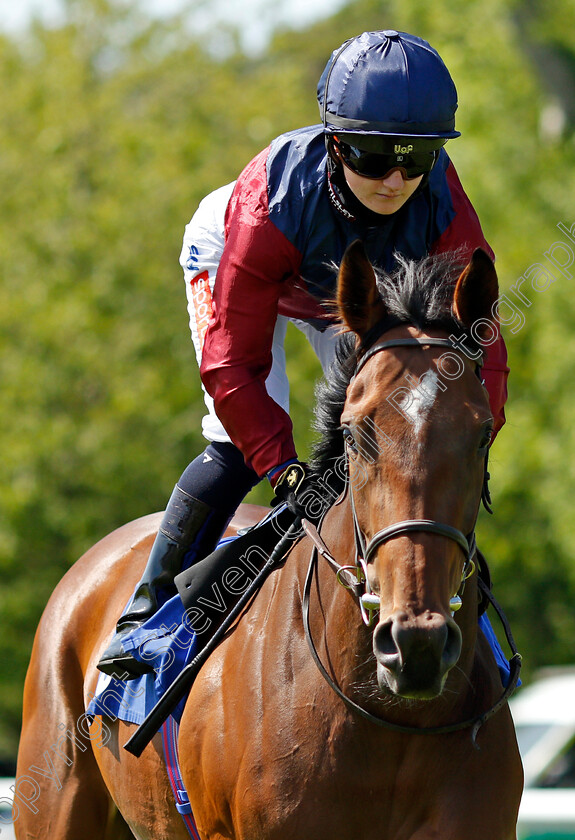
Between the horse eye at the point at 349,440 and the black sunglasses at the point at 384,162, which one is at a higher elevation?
the black sunglasses at the point at 384,162

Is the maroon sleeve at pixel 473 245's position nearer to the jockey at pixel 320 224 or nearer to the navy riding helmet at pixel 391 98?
the jockey at pixel 320 224

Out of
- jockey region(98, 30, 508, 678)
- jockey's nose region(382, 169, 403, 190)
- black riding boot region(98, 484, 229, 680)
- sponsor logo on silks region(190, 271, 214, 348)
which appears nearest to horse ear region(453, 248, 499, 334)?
jockey region(98, 30, 508, 678)

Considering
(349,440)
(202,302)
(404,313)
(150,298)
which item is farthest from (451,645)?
(150,298)

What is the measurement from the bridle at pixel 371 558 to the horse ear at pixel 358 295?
0.11m

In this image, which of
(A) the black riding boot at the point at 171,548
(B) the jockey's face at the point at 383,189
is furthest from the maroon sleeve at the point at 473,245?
(A) the black riding boot at the point at 171,548

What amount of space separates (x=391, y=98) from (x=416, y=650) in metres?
1.79

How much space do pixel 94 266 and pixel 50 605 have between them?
12.3m

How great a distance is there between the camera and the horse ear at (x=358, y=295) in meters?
3.36

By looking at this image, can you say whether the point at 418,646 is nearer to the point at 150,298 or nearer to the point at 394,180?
the point at 394,180

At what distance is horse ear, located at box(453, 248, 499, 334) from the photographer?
10.9 feet

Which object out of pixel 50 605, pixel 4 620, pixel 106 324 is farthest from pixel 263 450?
pixel 106 324

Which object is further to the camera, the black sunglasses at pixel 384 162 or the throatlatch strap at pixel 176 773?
the throatlatch strap at pixel 176 773

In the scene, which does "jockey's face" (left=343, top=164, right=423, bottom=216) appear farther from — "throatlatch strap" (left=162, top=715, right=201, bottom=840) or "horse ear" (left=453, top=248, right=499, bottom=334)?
"throatlatch strap" (left=162, top=715, right=201, bottom=840)

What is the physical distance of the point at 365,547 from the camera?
10.4 feet
